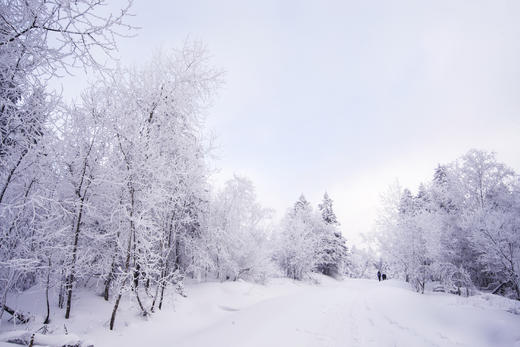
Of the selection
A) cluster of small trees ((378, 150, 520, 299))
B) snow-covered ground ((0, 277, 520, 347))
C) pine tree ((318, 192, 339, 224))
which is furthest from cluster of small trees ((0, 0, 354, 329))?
pine tree ((318, 192, 339, 224))

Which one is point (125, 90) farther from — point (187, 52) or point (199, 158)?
point (199, 158)

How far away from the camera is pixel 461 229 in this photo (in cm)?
1625

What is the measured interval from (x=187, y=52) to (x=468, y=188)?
829 inches

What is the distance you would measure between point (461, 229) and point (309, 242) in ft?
50.7

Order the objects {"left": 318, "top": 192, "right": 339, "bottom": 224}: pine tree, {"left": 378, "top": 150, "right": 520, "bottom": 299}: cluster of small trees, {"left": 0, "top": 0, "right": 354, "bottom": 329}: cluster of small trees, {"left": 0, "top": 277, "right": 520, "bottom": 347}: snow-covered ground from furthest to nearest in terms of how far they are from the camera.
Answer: {"left": 318, "top": 192, "right": 339, "bottom": 224}: pine tree < {"left": 378, "top": 150, "right": 520, "bottom": 299}: cluster of small trees < {"left": 0, "top": 277, "right": 520, "bottom": 347}: snow-covered ground < {"left": 0, "top": 0, "right": 354, "bottom": 329}: cluster of small trees

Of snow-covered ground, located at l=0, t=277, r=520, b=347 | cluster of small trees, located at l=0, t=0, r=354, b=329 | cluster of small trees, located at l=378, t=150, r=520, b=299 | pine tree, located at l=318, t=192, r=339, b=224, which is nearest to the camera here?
cluster of small trees, located at l=0, t=0, r=354, b=329

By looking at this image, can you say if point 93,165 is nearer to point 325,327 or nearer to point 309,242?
point 325,327

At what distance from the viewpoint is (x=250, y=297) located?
13062mm

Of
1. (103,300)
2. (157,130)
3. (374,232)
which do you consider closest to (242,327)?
(103,300)

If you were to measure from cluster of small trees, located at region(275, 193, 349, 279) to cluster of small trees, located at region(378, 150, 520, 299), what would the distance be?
415 inches

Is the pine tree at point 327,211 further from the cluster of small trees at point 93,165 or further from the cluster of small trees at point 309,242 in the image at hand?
the cluster of small trees at point 93,165

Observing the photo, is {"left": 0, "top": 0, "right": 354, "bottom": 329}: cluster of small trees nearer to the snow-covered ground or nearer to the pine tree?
the snow-covered ground

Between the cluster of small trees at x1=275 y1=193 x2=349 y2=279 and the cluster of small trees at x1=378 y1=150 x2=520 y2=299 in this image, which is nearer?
the cluster of small trees at x1=378 y1=150 x2=520 y2=299

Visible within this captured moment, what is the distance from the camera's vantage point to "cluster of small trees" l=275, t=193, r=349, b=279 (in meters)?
28.1
